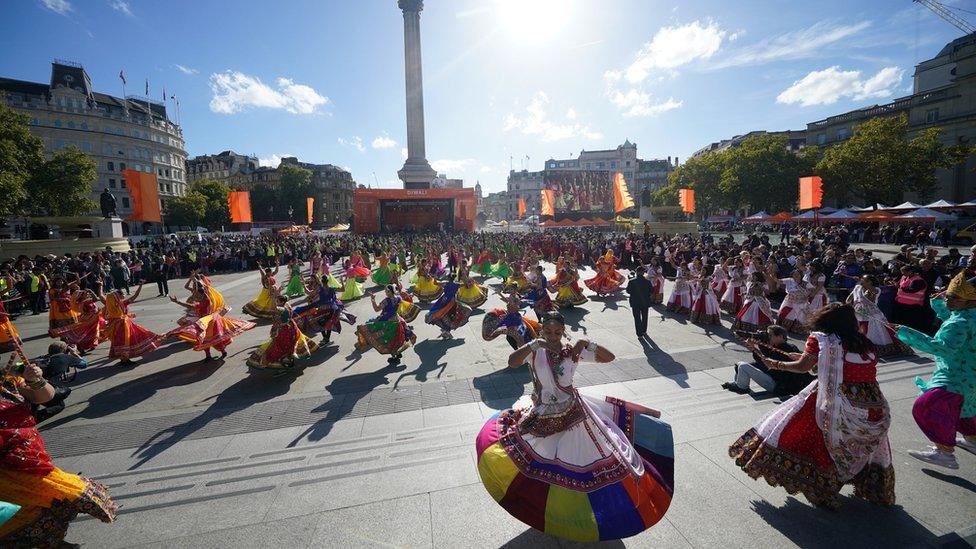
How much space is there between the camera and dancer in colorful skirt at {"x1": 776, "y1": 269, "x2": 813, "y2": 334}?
355 inches

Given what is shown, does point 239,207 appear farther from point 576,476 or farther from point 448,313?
point 576,476

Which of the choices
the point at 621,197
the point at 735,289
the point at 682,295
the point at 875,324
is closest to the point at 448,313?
the point at 682,295

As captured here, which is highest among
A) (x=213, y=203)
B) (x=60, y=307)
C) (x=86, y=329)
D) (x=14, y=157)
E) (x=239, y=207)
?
(x=213, y=203)

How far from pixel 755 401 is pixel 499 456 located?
15.3 feet

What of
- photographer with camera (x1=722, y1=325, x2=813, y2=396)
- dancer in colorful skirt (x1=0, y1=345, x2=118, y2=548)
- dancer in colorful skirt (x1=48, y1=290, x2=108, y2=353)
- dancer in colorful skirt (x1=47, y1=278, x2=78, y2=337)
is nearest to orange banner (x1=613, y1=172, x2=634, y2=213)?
photographer with camera (x1=722, y1=325, x2=813, y2=396)

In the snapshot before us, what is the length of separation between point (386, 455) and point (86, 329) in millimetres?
9326

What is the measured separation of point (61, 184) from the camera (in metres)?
33.0

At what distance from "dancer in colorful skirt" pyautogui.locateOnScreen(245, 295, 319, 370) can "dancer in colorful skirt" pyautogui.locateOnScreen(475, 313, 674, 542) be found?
17.0 feet

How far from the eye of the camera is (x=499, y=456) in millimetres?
3311

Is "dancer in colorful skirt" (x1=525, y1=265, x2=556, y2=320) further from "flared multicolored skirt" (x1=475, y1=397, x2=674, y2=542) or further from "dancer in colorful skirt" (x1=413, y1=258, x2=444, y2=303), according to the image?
"flared multicolored skirt" (x1=475, y1=397, x2=674, y2=542)

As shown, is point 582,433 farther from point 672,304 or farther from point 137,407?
point 672,304

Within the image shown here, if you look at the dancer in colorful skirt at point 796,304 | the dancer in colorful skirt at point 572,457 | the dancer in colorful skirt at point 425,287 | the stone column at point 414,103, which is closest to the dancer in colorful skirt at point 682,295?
the dancer in colorful skirt at point 796,304

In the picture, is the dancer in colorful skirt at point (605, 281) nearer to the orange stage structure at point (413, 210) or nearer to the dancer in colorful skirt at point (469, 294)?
the dancer in colorful skirt at point (469, 294)

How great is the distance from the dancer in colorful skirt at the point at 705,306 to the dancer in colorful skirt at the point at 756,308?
2.92 ft
